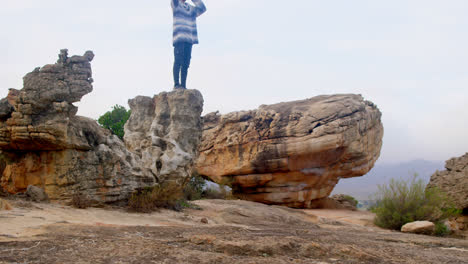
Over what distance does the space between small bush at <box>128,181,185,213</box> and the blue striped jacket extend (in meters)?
4.07

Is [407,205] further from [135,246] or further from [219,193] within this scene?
[135,246]

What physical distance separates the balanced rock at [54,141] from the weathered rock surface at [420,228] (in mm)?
6891

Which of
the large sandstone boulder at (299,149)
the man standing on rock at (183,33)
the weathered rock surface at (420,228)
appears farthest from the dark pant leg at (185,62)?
the weathered rock surface at (420,228)

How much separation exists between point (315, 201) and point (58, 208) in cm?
1151

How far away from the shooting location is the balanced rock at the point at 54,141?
269 inches

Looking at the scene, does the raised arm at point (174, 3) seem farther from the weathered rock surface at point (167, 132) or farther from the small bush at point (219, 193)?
the small bush at point (219, 193)

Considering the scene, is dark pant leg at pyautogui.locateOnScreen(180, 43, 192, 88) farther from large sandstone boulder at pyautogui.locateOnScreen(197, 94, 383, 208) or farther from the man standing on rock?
large sandstone boulder at pyautogui.locateOnScreen(197, 94, 383, 208)

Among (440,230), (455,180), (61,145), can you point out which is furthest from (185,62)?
(455,180)

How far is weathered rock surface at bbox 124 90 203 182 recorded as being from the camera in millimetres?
9047

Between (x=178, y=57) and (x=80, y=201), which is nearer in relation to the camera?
(x=80, y=201)

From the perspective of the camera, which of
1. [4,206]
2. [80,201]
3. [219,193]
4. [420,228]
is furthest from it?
[219,193]

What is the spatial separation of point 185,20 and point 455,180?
951 cm

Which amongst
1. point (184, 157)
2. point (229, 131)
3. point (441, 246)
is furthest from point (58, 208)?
point (229, 131)

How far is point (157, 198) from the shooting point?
8227mm
